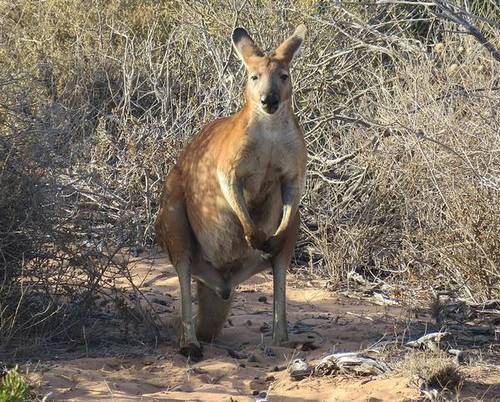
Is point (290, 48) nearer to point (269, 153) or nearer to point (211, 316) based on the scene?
point (269, 153)

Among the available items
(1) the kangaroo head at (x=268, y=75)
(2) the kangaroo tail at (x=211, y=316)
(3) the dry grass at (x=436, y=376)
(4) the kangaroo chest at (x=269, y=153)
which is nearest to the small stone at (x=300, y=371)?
(3) the dry grass at (x=436, y=376)

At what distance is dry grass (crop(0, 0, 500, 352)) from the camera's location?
291 inches

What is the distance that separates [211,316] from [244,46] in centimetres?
184

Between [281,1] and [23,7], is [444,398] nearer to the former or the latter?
[281,1]

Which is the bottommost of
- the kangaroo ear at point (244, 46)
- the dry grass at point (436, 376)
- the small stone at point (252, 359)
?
the dry grass at point (436, 376)

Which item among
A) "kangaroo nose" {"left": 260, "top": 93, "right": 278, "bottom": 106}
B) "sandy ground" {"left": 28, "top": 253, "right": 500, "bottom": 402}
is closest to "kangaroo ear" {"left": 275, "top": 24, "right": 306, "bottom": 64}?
"kangaroo nose" {"left": 260, "top": 93, "right": 278, "bottom": 106}

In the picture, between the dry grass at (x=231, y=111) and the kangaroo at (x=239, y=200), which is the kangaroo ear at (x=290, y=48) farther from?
the dry grass at (x=231, y=111)

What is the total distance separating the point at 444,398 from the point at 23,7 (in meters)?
8.40

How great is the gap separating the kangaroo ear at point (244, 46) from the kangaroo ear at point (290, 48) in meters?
0.16

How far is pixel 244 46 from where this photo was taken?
7.75m

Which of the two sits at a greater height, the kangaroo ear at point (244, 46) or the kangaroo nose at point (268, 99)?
the kangaroo ear at point (244, 46)

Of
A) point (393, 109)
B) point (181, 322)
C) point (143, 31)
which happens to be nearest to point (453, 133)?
point (393, 109)

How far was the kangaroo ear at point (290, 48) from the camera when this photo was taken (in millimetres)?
7523

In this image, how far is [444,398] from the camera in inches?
230
